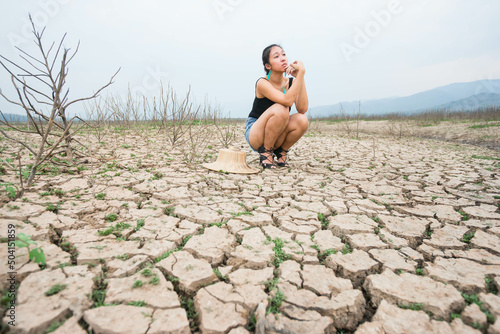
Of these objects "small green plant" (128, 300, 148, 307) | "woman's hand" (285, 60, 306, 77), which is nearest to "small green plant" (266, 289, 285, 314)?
"small green plant" (128, 300, 148, 307)

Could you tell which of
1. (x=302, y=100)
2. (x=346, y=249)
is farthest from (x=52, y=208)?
(x=302, y=100)

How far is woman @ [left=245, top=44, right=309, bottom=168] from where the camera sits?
8.13 feet

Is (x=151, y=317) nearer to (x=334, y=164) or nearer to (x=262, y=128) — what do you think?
(x=262, y=128)

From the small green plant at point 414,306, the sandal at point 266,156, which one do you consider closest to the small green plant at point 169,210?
the small green plant at point 414,306

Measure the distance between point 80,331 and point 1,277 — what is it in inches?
16.5

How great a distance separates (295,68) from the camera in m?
2.45

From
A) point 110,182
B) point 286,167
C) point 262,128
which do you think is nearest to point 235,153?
point 262,128

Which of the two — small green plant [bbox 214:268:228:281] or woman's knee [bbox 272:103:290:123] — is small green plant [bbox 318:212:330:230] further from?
woman's knee [bbox 272:103:290:123]

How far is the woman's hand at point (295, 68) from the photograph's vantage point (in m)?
2.44

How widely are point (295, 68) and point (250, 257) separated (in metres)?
1.94

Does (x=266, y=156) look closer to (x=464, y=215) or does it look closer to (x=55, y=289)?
(x=464, y=215)

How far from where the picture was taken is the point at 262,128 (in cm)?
266

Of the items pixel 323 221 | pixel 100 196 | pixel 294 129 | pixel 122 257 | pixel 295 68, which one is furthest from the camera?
pixel 294 129

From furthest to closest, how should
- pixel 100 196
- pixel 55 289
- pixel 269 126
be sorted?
pixel 269 126
pixel 100 196
pixel 55 289
